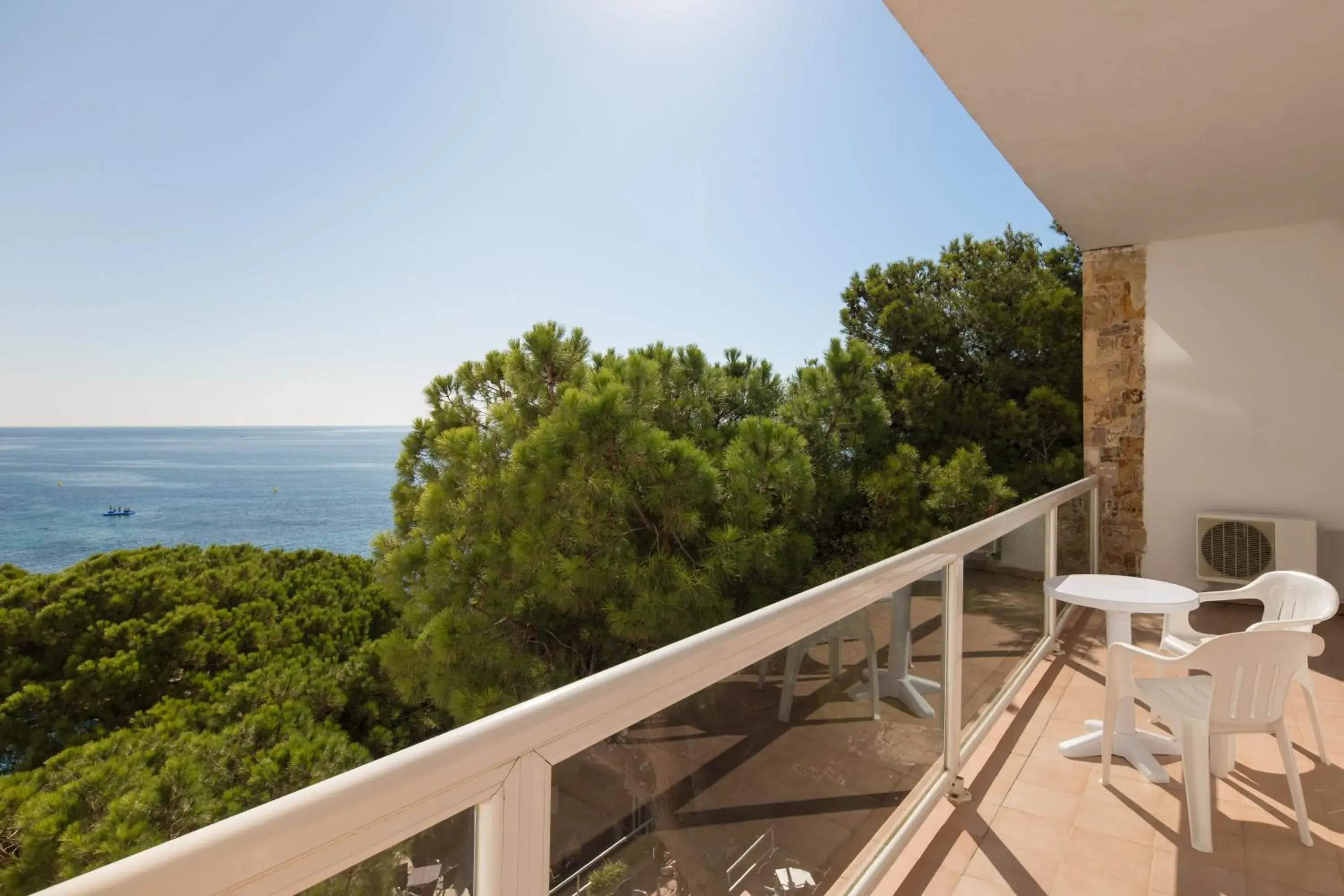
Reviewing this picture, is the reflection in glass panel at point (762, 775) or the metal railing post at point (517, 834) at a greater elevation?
the metal railing post at point (517, 834)

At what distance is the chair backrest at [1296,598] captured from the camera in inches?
94.7

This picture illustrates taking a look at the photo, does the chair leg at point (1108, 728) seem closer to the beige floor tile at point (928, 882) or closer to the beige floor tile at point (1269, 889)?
the beige floor tile at point (1269, 889)

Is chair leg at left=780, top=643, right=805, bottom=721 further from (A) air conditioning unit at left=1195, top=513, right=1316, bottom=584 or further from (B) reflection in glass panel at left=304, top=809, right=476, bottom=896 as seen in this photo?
(A) air conditioning unit at left=1195, top=513, right=1316, bottom=584

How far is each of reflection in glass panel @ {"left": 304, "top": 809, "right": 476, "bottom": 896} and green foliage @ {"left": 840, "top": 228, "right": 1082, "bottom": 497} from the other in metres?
7.26

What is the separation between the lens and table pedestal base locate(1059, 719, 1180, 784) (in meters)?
2.54

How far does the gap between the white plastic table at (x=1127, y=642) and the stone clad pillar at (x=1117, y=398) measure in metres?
2.76

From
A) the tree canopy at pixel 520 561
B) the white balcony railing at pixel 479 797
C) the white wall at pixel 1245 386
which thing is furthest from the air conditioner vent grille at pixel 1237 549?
the white balcony railing at pixel 479 797

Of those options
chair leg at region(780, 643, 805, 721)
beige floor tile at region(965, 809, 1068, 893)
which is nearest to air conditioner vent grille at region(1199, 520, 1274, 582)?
beige floor tile at region(965, 809, 1068, 893)

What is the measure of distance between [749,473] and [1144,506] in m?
2.94

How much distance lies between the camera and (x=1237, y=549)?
475cm

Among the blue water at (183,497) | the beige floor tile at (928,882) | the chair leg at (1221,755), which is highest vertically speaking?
the chair leg at (1221,755)

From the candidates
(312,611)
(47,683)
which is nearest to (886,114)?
(312,611)

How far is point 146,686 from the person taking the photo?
22.1 ft

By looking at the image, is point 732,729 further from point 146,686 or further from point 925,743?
point 146,686
